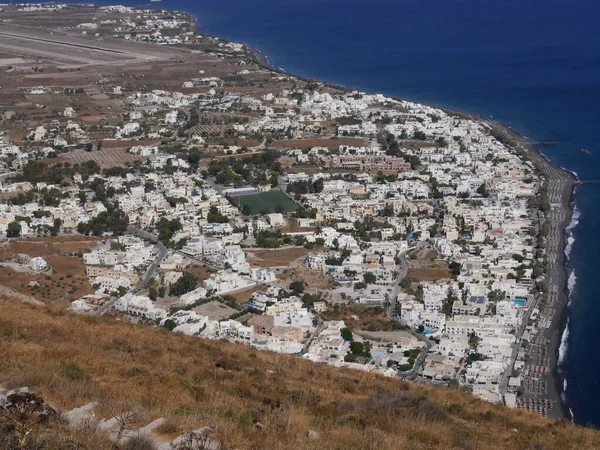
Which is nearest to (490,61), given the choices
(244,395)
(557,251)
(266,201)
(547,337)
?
(266,201)

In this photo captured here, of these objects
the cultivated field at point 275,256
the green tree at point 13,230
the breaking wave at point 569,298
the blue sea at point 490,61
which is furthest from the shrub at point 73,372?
the green tree at point 13,230

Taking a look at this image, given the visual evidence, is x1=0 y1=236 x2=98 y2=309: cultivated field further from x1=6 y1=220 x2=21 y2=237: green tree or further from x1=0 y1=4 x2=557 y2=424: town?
x1=6 y1=220 x2=21 y2=237: green tree

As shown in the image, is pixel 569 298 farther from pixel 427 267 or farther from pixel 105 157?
pixel 105 157

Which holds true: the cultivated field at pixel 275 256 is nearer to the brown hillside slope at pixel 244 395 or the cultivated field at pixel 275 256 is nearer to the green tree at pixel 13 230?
the green tree at pixel 13 230

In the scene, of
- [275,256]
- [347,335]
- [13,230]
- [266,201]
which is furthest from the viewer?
[266,201]

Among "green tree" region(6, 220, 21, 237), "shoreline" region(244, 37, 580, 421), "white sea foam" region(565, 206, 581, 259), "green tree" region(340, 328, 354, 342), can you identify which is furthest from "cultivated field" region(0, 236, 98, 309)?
"white sea foam" region(565, 206, 581, 259)

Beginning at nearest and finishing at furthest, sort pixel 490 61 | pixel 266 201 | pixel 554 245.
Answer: pixel 554 245
pixel 266 201
pixel 490 61

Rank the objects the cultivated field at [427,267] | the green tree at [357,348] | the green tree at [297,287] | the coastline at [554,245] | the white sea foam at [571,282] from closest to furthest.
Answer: the coastline at [554,245] → the green tree at [357,348] → the green tree at [297,287] → the white sea foam at [571,282] → the cultivated field at [427,267]
